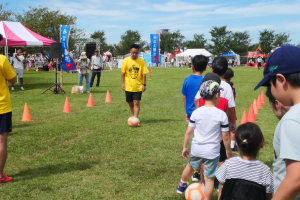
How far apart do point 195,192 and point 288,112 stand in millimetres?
2584

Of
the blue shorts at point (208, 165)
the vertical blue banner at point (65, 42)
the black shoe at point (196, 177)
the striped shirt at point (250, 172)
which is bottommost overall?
the black shoe at point (196, 177)

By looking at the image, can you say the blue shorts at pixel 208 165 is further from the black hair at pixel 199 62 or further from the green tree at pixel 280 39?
the green tree at pixel 280 39

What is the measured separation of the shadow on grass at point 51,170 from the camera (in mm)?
4777

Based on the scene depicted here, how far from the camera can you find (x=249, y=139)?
7.97ft

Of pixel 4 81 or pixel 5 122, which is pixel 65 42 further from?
pixel 5 122

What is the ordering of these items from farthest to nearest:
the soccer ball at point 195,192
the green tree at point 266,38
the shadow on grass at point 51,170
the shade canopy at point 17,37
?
1. the green tree at point 266,38
2. the shade canopy at point 17,37
3. the shadow on grass at point 51,170
4. the soccer ball at point 195,192

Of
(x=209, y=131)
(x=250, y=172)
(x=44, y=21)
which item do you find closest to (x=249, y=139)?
(x=250, y=172)

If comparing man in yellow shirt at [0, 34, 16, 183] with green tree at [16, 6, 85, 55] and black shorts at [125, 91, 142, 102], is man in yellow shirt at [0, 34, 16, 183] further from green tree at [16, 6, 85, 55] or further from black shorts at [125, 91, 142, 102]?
green tree at [16, 6, 85, 55]

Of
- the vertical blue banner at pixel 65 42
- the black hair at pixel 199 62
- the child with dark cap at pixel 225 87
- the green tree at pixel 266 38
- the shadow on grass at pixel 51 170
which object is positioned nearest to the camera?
the child with dark cap at pixel 225 87

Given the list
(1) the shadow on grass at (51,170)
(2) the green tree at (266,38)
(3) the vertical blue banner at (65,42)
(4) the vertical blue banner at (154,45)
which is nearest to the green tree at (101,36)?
(2) the green tree at (266,38)

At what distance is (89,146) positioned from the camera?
6375mm

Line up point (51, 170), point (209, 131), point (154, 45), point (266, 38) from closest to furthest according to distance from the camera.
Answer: point (209, 131)
point (51, 170)
point (154, 45)
point (266, 38)

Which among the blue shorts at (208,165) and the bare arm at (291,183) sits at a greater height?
the bare arm at (291,183)

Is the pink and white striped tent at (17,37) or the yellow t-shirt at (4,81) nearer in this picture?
the yellow t-shirt at (4,81)
